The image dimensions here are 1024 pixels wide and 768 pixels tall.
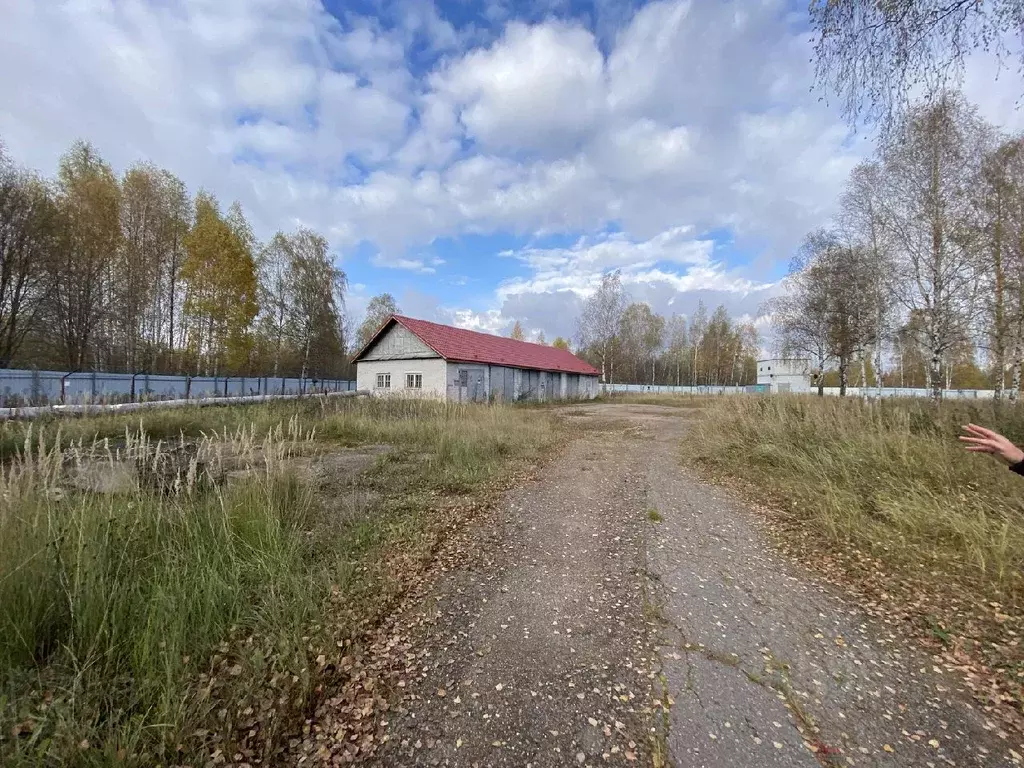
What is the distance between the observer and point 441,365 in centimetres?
2186

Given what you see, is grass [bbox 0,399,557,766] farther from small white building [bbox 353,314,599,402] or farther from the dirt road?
small white building [bbox 353,314,599,402]

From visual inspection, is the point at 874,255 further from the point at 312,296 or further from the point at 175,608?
the point at 312,296

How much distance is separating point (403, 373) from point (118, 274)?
1682 cm

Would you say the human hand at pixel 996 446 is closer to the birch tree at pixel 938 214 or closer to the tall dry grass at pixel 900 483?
the tall dry grass at pixel 900 483

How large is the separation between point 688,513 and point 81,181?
31.7 meters

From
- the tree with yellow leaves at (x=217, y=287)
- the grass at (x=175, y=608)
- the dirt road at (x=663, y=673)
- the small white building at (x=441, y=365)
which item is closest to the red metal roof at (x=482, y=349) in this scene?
the small white building at (x=441, y=365)

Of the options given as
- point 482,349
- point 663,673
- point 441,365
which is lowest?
point 663,673

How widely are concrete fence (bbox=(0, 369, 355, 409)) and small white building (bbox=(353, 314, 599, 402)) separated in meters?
3.69

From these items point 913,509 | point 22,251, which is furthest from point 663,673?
point 22,251

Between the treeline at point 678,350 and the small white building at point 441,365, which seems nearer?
the small white building at point 441,365

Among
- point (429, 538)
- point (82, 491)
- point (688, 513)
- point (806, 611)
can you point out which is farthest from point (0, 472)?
point (688, 513)

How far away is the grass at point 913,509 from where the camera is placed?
10.0ft

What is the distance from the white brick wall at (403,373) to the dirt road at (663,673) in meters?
17.9

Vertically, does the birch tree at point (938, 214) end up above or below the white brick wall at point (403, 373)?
above
